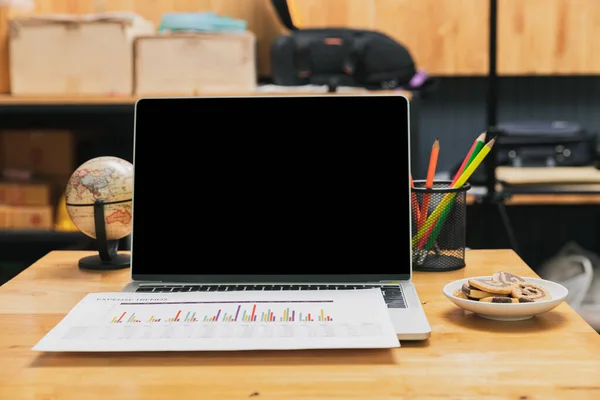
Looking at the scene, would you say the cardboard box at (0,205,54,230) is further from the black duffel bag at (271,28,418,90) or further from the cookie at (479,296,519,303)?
the cookie at (479,296,519,303)

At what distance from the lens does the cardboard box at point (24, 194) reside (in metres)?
2.34

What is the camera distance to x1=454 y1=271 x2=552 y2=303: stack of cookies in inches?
34.3

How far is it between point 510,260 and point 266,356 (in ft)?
1.87

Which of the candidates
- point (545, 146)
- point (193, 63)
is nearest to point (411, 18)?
point (545, 146)

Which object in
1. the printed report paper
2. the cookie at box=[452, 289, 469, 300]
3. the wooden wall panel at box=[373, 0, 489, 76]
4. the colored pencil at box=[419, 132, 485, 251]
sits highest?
the wooden wall panel at box=[373, 0, 489, 76]

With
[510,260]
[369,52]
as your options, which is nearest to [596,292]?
[369,52]

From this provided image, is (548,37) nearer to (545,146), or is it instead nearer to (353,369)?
(545,146)

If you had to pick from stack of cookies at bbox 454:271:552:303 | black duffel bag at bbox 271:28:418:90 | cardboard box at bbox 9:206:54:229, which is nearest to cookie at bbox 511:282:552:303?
stack of cookies at bbox 454:271:552:303

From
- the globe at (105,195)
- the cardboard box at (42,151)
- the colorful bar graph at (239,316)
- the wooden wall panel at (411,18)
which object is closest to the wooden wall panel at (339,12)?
the wooden wall panel at (411,18)

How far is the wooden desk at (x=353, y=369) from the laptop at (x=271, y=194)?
14cm

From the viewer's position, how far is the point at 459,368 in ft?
2.41

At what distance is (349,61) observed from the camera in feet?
7.67

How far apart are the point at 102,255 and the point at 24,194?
4.23 feet

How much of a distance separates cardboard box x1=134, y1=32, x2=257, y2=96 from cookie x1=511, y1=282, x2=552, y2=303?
Result: 1505 mm
